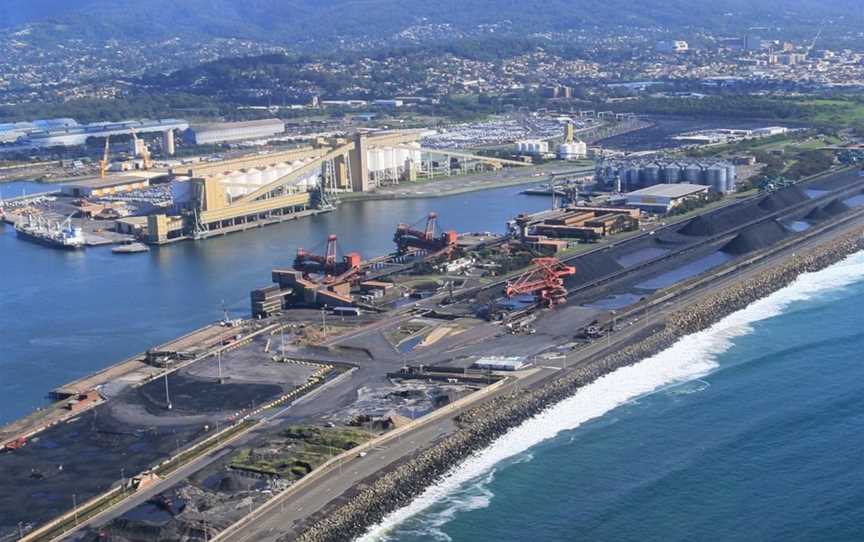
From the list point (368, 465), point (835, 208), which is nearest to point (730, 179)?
point (835, 208)

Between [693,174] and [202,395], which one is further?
[693,174]

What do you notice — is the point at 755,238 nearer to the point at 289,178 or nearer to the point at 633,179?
the point at 633,179

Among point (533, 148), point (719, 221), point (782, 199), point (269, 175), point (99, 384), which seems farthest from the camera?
point (533, 148)

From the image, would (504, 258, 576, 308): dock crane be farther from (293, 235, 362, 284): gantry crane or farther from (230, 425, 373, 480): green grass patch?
(230, 425, 373, 480): green grass patch

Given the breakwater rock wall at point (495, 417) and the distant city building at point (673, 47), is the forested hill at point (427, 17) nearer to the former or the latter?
the distant city building at point (673, 47)

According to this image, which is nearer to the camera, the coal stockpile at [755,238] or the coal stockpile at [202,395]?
the coal stockpile at [202,395]

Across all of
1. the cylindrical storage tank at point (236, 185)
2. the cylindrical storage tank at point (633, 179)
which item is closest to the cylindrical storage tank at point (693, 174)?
the cylindrical storage tank at point (633, 179)

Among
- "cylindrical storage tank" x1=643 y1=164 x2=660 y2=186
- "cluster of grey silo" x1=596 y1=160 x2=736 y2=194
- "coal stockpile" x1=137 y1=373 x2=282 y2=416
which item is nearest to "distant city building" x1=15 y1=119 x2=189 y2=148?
"cluster of grey silo" x1=596 y1=160 x2=736 y2=194
